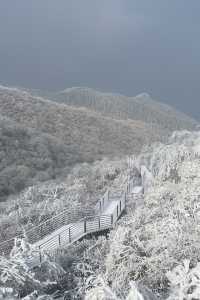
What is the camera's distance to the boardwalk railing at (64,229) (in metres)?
14.4

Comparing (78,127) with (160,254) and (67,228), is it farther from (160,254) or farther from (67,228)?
(160,254)

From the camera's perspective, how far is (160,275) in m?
9.49

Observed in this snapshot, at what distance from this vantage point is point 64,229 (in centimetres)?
1538

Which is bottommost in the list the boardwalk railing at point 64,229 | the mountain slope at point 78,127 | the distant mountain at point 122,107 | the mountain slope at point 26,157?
the boardwalk railing at point 64,229

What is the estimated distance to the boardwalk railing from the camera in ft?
47.2

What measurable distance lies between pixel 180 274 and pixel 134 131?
56.4 m

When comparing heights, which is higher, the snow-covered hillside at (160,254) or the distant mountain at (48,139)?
the distant mountain at (48,139)

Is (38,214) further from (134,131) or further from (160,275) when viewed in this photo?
(134,131)

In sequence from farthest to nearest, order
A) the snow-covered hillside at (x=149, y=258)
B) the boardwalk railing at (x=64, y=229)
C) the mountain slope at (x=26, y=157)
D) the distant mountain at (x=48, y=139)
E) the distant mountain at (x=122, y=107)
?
the distant mountain at (x=122, y=107), the distant mountain at (x=48, y=139), the mountain slope at (x=26, y=157), the boardwalk railing at (x=64, y=229), the snow-covered hillside at (x=149, y=258)

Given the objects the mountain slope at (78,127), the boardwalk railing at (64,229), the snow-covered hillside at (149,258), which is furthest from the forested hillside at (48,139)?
the snow-covered hillside at (149,258)

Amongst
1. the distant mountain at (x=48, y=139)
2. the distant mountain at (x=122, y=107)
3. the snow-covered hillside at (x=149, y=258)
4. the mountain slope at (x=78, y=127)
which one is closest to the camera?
the snow-covered hillside at (x=149, y=258)

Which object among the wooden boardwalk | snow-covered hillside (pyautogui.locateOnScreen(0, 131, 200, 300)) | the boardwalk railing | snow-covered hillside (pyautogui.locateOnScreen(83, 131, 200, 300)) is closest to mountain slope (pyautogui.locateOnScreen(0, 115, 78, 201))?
the wooden boardwalk

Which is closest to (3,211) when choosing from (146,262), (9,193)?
(9,193)

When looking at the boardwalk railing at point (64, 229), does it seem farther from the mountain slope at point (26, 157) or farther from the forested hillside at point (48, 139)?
the forested hillside at point (48, 139)
